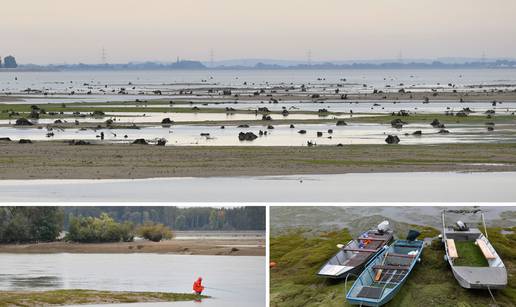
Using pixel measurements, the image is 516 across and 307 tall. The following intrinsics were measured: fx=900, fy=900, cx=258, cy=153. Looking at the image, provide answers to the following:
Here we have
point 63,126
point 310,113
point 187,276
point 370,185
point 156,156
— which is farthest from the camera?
point 310,113

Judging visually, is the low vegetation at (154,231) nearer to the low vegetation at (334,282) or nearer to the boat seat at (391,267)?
the low vegetation at (334,282)

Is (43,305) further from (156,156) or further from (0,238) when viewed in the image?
(156,156)

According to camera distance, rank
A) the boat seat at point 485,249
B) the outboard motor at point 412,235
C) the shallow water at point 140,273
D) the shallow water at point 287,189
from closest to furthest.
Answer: the shallow water at point 140,273 < the boat seat at point 485,249 < the outboard motor at point 412,235 < the shallow water at point 287,189

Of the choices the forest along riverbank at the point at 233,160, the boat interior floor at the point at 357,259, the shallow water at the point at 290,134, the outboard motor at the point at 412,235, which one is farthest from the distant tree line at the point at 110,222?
the shallow water at the point at 290,134

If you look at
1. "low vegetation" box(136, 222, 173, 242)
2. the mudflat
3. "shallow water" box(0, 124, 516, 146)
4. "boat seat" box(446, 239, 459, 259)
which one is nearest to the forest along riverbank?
"shallow water" box(0, 124, 516, 146)

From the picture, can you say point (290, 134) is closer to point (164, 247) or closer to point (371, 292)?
point (371, 292)

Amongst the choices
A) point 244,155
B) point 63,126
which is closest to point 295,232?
point 244,155

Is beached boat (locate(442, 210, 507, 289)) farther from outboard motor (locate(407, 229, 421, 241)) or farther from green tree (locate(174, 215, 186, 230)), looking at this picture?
green tree (locate(174, 215, 186, 230))
